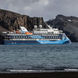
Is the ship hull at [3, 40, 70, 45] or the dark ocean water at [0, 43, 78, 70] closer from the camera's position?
the dark ocean water at [0, 43, 78, 70]

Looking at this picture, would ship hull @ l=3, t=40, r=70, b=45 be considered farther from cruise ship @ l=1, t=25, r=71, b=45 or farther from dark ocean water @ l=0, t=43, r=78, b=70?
dark ocean water @ l=0, t=43, r=78, b=70

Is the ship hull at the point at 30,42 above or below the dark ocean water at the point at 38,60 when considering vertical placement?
below

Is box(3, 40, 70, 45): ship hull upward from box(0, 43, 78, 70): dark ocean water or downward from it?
downward

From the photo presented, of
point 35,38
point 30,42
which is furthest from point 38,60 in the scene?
point 35,38

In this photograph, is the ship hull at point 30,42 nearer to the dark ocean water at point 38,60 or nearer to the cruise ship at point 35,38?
the cruise ship at point 35,38

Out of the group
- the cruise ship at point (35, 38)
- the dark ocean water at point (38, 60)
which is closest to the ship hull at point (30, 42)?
the cruise ship at point (35, 38)

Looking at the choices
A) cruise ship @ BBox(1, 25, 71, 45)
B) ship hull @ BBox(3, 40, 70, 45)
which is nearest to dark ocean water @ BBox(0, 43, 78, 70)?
ship hull @ BBox(3, 40, 70, 45)

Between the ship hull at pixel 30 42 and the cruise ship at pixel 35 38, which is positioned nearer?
the ship hull at pixel 30 42

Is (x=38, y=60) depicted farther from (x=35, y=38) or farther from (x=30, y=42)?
(x=35, y=38)

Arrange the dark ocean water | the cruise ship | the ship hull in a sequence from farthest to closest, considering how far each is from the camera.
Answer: the cruise ship, the ship hull, the dark ocean water

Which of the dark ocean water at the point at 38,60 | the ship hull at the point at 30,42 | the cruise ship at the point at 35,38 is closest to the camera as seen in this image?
the dark ocean water at the point at 38,60

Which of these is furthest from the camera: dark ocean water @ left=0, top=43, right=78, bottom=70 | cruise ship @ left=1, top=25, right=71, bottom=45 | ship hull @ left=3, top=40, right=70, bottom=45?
cruise ship @ left=1, top=25, right=71, bottom=45
